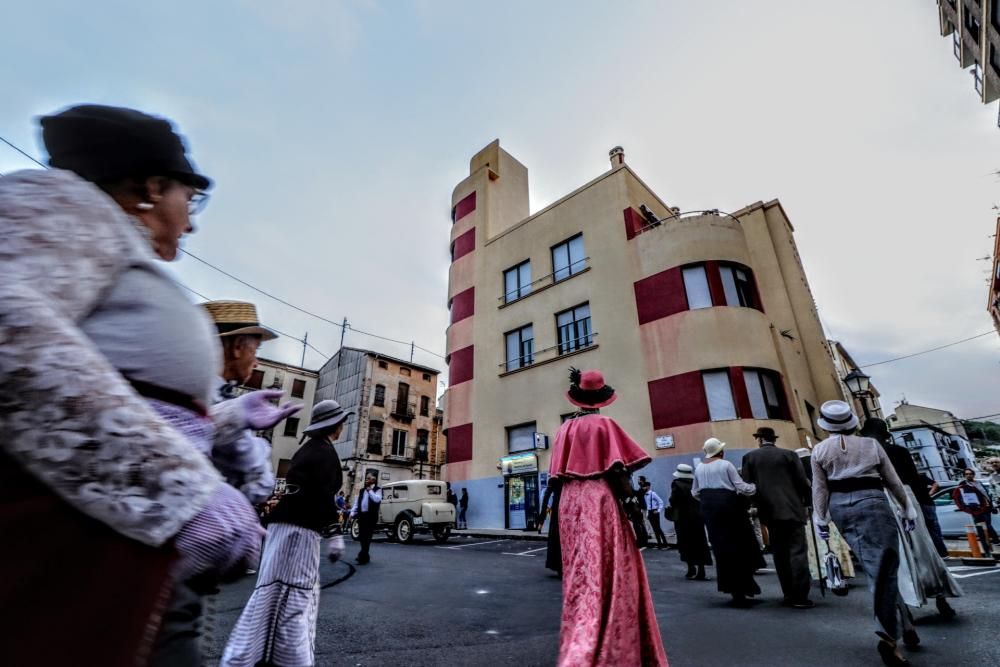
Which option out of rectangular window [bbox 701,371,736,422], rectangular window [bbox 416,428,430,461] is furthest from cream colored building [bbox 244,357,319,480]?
rectangular window [bbox 701,371,736,422]

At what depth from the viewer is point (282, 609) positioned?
2658mm

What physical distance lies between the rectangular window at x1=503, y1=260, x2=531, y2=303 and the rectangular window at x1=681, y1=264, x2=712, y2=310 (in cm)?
660

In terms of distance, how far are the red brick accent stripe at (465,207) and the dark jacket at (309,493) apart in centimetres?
2203

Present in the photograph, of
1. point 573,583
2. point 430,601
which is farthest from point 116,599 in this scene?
point 430,601

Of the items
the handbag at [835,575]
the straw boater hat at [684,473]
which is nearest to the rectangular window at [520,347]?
the straw boater hat at [684,473]

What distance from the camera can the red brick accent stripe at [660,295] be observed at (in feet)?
51.9

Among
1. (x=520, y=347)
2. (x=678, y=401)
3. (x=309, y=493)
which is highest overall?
(x=520, y=347)

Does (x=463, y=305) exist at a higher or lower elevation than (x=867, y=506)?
higher

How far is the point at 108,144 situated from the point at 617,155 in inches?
821

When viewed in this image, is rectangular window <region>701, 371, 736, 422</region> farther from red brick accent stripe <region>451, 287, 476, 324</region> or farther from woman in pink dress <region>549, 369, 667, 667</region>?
woman in pink dress <region>549, 369, 667, 667</region>

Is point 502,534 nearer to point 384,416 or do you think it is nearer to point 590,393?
point 590,393

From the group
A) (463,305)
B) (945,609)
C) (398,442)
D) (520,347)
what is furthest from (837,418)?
(398,442)

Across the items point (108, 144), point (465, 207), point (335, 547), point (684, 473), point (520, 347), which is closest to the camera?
point (108, 144)

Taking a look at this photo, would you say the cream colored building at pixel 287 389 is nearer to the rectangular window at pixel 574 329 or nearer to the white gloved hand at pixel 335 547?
the rectangular window at pixel 574 329
